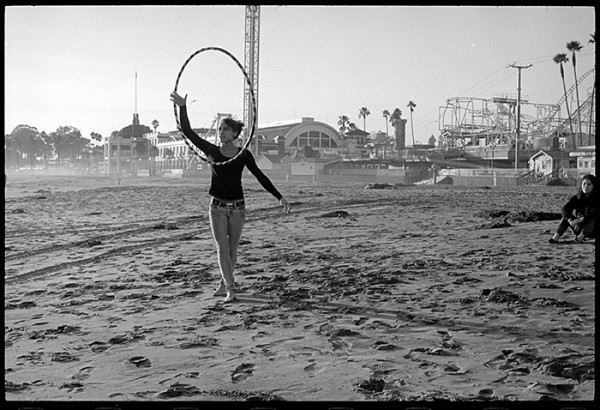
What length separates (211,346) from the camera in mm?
3992

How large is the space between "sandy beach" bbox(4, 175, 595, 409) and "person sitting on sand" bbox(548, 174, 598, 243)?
28cm

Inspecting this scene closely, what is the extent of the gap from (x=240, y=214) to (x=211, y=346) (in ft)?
5.08

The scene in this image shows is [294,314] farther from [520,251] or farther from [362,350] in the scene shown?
[520,251]

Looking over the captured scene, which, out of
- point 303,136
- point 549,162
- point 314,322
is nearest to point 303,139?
point 303,136

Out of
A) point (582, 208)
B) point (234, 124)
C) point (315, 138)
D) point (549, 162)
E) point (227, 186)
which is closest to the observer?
point (234, 124)

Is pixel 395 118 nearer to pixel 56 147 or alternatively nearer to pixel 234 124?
pixel 56 147

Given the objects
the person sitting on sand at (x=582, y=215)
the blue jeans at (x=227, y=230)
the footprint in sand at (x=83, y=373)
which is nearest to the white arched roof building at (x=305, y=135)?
the person sitting on sand at (x=582, y=215)

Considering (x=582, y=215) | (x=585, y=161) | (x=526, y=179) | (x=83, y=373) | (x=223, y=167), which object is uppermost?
(x=585, y=161)

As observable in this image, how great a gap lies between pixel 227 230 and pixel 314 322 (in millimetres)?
1240

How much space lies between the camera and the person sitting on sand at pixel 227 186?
5.07 meters

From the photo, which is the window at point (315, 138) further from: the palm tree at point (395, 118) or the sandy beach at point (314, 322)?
the sandy beach at point (314, 322)

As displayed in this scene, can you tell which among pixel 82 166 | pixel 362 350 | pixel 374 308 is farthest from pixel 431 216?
pixel 82 166

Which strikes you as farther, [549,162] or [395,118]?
[395,118]

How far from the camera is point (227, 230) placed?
17.6 ft
